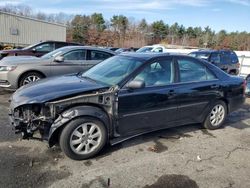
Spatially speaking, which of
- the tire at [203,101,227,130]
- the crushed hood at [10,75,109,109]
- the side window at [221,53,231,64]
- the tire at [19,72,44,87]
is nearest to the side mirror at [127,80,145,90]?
the crushed hood at [10,75,109,109]

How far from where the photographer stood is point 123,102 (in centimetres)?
391

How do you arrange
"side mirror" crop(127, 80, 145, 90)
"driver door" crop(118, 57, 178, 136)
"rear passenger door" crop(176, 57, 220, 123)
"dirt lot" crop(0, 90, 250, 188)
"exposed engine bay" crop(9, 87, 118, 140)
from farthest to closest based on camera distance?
"rear passenger door" crop(176, 57, 220, 123) < "driver door" crop(118, 57, 178, 136) < "side mirror" crop(127, 80, 145, 90) < "exposed engine bay" crop(9, 87, 118, 140) < "dirt lot" crop(0, 90, 250, 188)

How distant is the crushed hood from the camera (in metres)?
3.61

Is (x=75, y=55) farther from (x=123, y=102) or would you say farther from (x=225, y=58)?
(x=225, y=58)

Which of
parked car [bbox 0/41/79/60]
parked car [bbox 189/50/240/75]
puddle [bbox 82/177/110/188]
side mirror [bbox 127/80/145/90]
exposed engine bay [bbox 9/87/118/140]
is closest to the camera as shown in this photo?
puddle [bbox 82/177/110/188]

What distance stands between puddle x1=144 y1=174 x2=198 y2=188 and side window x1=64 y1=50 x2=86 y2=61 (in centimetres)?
551

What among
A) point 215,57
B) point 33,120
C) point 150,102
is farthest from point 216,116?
point 215,57

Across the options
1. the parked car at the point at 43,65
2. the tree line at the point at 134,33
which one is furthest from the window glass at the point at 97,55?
the tree line at the point at 134,33

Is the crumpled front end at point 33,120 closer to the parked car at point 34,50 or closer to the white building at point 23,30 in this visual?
the parked car at point 34,50

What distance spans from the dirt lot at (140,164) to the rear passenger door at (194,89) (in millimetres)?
495

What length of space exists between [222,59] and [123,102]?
10.5 metres

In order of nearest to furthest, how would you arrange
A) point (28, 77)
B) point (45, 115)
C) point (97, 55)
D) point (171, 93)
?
point (45, 115) < point (171, 93) < point (28, 77) < point (97, 55)

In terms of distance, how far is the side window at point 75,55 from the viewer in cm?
791

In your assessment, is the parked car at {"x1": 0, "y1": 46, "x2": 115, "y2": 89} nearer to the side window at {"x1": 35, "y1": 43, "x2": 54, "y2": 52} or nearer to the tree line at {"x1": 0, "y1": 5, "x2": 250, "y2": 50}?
the side window at {"x1": 35, "y1": 43, "x2": 54, "y2": 52}
